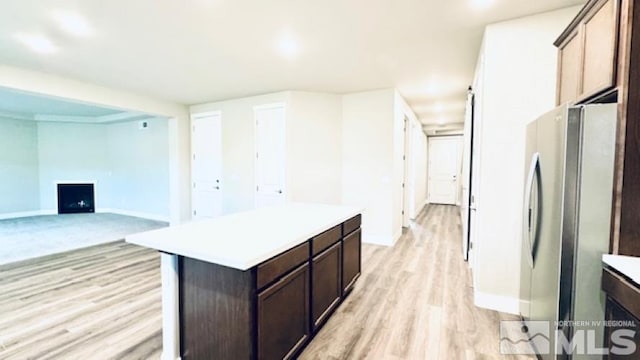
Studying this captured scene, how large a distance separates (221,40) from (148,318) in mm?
2779

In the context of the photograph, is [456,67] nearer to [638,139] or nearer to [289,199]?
[638,139]

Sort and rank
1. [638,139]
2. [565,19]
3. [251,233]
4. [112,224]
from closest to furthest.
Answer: [638,139] → [251,233] → [565,19] → [112,224]

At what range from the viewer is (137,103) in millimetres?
5215

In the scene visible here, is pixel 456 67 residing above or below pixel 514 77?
above

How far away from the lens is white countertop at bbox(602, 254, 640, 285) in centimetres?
123

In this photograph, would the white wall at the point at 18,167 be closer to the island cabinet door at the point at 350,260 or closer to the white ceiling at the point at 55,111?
the white ceiling at the point at 55,111

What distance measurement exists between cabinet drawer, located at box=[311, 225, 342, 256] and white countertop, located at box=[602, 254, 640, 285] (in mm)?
1633

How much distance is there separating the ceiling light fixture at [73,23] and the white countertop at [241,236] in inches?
83.7

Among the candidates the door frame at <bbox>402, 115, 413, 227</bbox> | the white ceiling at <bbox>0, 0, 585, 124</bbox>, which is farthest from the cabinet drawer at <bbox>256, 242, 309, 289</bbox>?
the door frame at <bbox>402, 115, 413, 227</bbox>

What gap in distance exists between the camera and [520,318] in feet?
8.38

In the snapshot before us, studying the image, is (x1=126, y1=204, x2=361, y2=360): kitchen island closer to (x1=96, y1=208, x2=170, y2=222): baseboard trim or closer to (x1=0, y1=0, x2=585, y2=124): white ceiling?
(x1=0, y1=0, x2=585, y2=124): white ceiling

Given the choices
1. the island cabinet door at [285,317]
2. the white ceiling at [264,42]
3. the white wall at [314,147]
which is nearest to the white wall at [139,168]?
the white ceiling at [264,42]

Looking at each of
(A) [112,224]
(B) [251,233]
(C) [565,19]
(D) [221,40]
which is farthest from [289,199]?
(A) [112,224]

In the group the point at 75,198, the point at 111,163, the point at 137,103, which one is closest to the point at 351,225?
the point at 137,103
